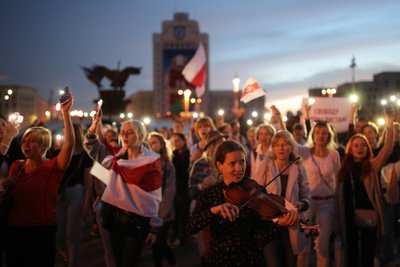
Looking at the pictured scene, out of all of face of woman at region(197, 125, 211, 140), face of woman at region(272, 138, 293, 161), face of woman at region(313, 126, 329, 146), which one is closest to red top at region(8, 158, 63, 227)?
face of woman at region(272, 138, 293, 161)

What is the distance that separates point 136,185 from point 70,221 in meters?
1.44

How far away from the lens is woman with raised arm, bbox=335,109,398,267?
20.3ft

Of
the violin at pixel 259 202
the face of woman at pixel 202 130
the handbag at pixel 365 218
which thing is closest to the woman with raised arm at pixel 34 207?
the violin at pixel 259 202

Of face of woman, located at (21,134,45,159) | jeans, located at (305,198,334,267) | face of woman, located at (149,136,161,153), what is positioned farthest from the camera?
face of woman, located at (149,136,161,153)

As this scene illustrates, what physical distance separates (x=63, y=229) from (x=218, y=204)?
149 inches

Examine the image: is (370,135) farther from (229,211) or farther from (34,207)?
(229,211)

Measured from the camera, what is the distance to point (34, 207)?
444cm

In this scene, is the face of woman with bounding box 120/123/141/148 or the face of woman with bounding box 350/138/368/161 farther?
the face of woman with bounding box 350/138/368/161

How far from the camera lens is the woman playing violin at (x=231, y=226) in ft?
11.0

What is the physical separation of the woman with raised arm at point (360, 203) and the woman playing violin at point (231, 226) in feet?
10.0

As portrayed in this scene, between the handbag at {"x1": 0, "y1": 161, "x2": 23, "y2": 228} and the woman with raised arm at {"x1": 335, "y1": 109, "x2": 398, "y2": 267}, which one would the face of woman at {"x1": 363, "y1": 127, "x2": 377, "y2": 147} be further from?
the handbag at {"x1": 0, "y1": 161, "x2": 23, "y2": 228}

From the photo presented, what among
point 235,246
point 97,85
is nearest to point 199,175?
point 235,246

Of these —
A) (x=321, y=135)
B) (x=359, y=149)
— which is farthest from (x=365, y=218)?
(x=321, y=135)

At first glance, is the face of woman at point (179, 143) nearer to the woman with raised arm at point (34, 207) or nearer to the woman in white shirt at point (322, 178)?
the woman in white shirt at point (322, 178)
